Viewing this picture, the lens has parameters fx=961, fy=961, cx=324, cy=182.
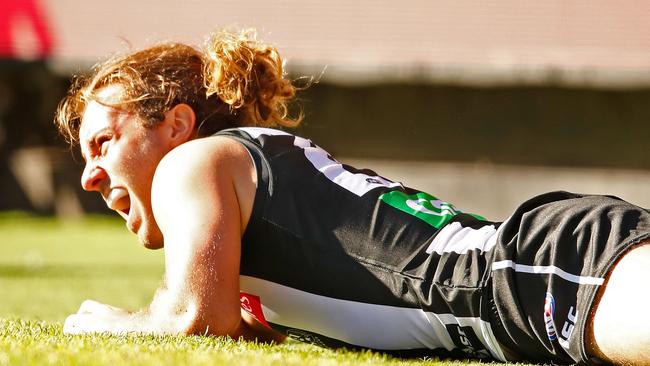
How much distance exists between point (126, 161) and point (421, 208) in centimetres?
92

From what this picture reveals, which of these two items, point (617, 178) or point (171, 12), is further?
point (171, 12)

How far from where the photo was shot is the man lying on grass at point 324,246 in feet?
8.30

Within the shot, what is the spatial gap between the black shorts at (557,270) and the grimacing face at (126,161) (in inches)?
42.7

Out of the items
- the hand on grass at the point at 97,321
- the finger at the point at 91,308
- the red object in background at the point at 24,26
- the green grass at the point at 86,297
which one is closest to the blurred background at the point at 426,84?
the red object in background at the point at 24,26

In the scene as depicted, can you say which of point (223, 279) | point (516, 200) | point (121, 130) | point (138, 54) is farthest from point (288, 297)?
point (516, 200)

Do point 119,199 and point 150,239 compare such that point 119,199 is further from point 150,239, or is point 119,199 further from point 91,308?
point 91,308

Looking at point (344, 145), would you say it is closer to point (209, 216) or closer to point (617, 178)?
point (617, 178)

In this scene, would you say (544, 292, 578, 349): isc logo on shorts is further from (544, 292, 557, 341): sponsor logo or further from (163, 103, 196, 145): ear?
(163, 103, 196, 145): ear

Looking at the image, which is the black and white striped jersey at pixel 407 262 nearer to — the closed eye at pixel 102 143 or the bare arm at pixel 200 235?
the bare arm at pixel 200 235

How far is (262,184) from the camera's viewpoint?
2773 millimetres

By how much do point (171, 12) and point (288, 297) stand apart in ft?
32.1

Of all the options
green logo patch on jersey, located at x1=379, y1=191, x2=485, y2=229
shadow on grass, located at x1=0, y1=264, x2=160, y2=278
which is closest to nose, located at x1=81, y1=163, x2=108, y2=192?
green logo patch on jersey, located at x1=379, y1=191, x2=485, y2=229

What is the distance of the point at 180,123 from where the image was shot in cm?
306

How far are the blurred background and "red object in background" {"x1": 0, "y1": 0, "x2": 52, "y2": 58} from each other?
2cm
